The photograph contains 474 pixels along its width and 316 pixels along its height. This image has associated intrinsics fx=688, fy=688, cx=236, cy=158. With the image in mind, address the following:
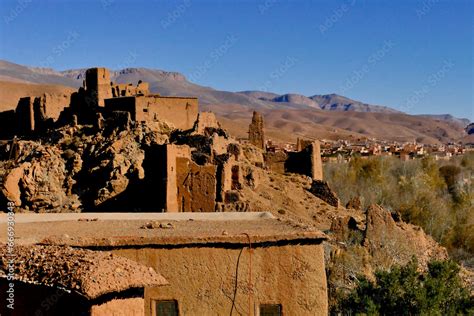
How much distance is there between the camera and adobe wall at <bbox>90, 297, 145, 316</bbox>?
19.1 feet

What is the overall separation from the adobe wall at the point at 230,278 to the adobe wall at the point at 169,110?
662 inches

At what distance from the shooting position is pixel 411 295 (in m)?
11.3

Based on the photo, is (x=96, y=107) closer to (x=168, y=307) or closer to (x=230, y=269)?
(x=168, y=307)

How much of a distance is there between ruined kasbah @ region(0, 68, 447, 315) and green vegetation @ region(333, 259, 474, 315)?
1.27 m

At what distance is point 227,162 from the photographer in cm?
1936

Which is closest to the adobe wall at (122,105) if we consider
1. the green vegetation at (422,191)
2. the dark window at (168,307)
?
the green vegetation at (422,191)

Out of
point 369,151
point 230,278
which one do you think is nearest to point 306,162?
point 230,278

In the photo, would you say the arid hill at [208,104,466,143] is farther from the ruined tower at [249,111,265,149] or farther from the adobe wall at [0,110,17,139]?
the ruined tower at [249,111,265,149]

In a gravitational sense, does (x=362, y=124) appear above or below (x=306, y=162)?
above

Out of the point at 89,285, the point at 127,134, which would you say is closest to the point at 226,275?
the point at 89,285

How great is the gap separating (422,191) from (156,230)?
2505cm

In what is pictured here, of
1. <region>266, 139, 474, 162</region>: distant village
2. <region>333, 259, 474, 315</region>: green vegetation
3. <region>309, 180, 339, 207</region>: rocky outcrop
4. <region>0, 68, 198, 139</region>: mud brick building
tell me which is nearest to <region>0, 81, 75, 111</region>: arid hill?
<region>266, 139, 474, 162</region>: distant village

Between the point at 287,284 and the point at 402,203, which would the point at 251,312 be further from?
the point at 402,203

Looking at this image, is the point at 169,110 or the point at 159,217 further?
the point at 169,110
